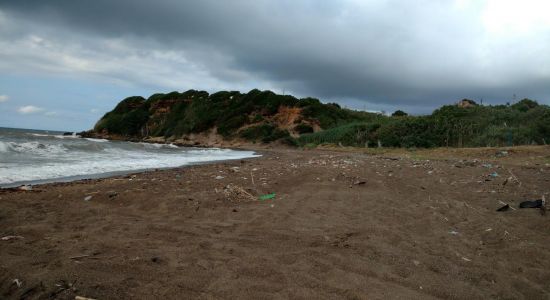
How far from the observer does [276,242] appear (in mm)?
3689

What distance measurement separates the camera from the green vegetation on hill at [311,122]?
803 inches

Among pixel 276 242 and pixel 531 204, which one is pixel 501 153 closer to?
pixel 531 204

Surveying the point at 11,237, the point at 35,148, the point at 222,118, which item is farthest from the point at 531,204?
the point at 222,118

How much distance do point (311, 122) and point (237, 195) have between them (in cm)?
3670

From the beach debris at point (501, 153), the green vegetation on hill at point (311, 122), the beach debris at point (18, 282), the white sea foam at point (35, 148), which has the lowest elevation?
the beach debris at point (18, 282)

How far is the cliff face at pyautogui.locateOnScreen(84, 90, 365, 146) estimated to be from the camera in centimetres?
4138

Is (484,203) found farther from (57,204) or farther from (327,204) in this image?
(57,204)

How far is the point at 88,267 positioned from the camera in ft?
9.32

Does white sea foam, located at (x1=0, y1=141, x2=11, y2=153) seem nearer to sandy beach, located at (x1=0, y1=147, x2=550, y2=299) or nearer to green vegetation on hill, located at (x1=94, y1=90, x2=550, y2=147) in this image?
sandy beach, located at (x1=0, y1=147, x2=550, y2=299)

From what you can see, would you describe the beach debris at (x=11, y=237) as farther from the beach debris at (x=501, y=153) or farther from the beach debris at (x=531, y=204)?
the beach debris at (x=501, y=153)

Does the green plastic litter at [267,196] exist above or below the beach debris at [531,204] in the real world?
below

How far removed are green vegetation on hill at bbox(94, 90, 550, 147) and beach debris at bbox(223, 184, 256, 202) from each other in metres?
17.1

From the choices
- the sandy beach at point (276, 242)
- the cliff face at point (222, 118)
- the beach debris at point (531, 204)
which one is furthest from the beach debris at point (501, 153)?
the cliff face at point (222, 118)

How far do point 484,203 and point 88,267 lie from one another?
5545mm
